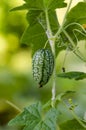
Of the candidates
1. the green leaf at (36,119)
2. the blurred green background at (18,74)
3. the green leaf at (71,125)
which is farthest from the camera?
the blurred green background at (18,74)

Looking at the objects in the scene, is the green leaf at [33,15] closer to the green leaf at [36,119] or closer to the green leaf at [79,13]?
the green leaf at [79,13]

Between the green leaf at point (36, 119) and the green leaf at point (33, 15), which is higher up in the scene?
the green leaf at point (33, 15)

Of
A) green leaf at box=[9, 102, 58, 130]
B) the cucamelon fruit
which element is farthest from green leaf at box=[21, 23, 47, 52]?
green leaf at box=[9, 102, 58, 130]

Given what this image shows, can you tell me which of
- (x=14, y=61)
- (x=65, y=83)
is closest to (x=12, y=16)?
(x=14, y=61)

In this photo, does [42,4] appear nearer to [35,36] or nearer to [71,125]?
[35,36]

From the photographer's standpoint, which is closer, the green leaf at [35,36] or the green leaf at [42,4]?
the green leaf at [42,4]

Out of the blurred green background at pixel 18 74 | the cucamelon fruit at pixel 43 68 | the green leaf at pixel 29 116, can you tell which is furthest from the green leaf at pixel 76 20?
the blurred green background at pixel 18 74

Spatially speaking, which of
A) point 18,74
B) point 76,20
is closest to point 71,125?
point 76,20

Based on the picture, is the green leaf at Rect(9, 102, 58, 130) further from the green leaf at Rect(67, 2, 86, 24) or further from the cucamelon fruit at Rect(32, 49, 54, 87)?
the green leaf at Rect(67, 2, 86, 24)
